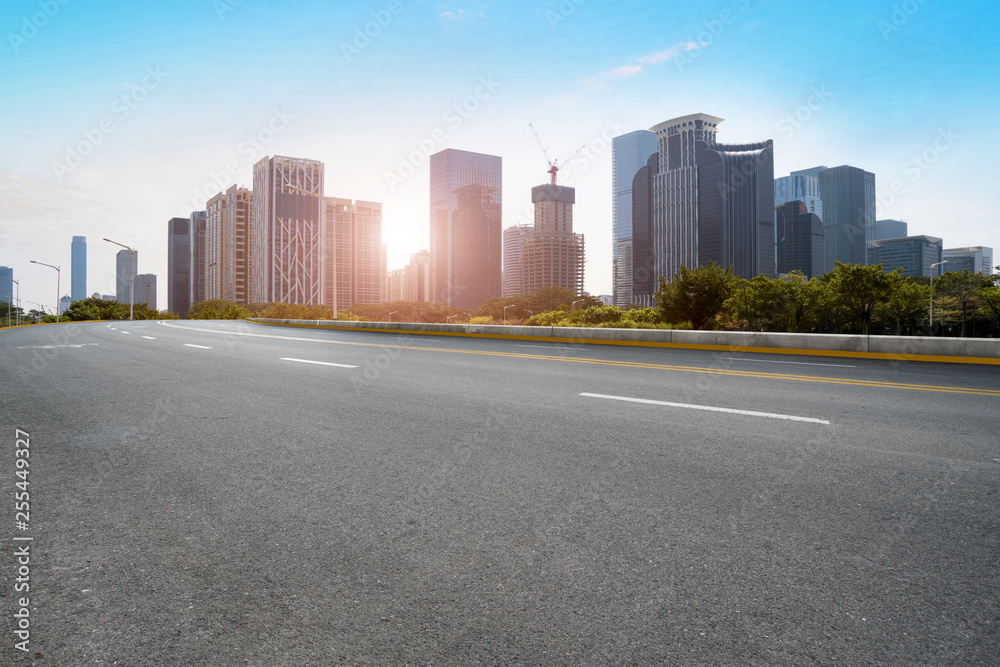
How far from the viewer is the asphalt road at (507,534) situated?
6.50ft

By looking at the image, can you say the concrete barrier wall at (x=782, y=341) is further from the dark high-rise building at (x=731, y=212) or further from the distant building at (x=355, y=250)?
the dark high-rise building at (x=731, y=212)

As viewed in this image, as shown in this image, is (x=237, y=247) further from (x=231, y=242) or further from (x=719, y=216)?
(x=719, y=216)

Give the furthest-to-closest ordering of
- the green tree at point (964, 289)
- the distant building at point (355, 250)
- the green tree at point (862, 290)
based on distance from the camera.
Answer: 1. the distant building at point (355, 250)
2. the green tree at point (964, 289)
3. the green tree at point (862, 290)

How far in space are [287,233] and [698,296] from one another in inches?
2661

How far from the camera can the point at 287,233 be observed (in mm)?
85125

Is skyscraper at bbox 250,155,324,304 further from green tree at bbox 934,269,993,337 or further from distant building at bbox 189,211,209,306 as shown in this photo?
green tree at bbox 934,269,993,337

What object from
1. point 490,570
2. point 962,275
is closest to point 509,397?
point 490,570

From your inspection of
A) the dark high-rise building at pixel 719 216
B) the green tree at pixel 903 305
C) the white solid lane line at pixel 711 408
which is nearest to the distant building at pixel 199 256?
the dark high-rise building at pixel 719 216

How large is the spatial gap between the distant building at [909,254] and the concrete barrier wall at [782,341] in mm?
178044

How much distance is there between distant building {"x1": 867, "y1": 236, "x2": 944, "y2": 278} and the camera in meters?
162

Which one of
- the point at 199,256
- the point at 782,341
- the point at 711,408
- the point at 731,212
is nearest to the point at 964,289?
the point at 782,341

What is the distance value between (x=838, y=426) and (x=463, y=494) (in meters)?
3.92

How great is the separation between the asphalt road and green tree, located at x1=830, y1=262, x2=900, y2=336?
5306cm

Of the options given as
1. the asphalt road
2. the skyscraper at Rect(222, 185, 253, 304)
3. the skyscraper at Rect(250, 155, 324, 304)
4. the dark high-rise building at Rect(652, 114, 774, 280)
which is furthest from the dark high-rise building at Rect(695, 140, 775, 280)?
the asphalt road
